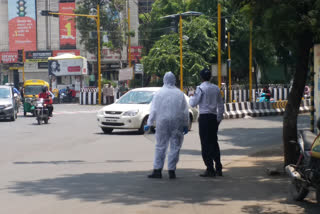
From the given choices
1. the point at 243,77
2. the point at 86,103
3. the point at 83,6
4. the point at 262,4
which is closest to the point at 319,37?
the point at 262,4

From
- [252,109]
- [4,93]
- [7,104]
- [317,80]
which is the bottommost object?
[252,109]

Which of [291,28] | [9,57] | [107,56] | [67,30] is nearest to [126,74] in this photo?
[107,56]

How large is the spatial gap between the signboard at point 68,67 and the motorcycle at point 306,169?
4554 cm

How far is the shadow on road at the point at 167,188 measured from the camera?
24.7ft

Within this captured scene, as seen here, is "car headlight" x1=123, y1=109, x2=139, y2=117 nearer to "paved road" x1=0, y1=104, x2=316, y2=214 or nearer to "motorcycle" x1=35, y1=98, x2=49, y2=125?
"paved road" x1=0, y1=104, x2=316, y2=214

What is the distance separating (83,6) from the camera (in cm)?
5934

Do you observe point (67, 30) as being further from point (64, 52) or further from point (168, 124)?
point (168, 124)

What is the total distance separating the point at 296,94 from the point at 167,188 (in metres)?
2.75

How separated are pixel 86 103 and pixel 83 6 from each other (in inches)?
620

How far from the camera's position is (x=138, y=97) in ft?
65.1

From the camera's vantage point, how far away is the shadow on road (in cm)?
752

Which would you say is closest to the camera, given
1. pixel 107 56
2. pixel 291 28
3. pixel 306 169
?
Result: pixel 306 169

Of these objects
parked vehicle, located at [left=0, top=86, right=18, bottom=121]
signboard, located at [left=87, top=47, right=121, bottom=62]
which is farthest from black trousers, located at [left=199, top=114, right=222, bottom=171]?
signboard, located at [left=87, top=47, right=121, bottom=62]

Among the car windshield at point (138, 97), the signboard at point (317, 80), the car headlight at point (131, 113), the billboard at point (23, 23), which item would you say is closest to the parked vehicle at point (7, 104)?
the car windshield at point (138, 97)
